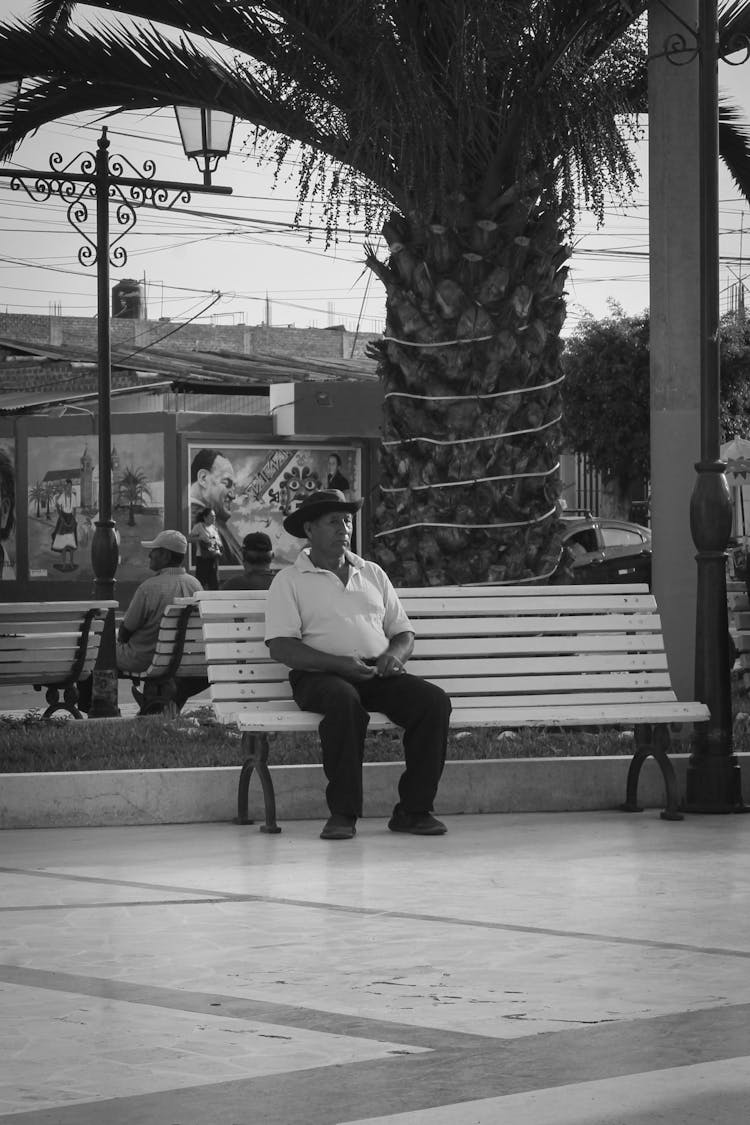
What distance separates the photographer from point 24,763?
946 cm

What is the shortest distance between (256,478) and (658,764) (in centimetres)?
2143

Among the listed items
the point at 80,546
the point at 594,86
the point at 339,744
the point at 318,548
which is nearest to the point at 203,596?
the point at 318,548

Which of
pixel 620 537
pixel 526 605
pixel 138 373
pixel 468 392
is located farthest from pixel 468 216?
pixel 138 373

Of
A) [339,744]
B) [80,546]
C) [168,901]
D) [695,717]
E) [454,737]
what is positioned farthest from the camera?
[80,546]

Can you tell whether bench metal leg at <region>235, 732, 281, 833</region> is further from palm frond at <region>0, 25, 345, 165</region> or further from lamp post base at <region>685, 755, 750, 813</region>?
palm frond at <region>0, 25, 345, 165</region>

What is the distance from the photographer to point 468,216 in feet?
35.1

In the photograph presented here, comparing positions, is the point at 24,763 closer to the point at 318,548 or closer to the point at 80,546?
the point at 318,548

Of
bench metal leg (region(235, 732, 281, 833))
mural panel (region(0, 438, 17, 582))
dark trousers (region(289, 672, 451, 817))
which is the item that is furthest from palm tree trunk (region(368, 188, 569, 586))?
mural panel (region(0, 438, 17, 582))

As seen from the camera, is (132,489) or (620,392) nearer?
(132,489)

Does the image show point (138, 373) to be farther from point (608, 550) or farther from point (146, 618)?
point (146, 618)

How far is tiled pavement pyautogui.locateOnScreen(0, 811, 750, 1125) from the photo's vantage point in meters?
3.97

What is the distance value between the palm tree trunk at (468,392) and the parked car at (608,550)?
14219mm

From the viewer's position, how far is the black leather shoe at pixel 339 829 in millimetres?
8008

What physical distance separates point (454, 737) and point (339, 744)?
2771 millimetres
